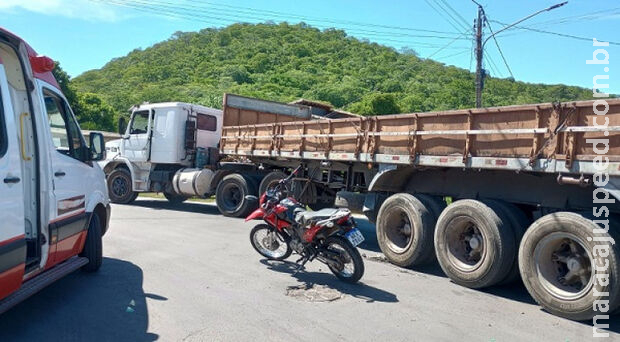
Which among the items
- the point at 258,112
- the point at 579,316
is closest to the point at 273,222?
the point at 579,316

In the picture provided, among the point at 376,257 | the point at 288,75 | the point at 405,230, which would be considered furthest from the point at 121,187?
the point at 288,75

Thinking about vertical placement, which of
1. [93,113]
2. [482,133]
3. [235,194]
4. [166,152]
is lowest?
[235,194]

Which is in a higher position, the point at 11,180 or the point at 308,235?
the point at 11,180

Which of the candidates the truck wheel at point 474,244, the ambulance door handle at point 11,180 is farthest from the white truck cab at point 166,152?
the ambulance door handle at point 11,180

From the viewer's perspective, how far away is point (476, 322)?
4.64 metres

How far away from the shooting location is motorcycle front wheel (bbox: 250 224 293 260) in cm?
664

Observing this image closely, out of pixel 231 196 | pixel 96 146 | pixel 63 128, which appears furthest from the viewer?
pixel 231 196

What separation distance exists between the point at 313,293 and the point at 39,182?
9.38 feet

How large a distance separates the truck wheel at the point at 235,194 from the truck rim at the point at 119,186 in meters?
3.09

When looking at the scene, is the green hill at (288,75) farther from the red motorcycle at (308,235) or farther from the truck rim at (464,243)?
the red motorcycle at (308,235)

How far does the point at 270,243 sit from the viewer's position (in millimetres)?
6754

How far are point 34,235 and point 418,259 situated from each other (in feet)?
14.4

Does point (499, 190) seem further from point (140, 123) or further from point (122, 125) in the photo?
point (122, 125)

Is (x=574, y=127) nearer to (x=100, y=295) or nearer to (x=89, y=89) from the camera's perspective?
(x=100, y=295)
